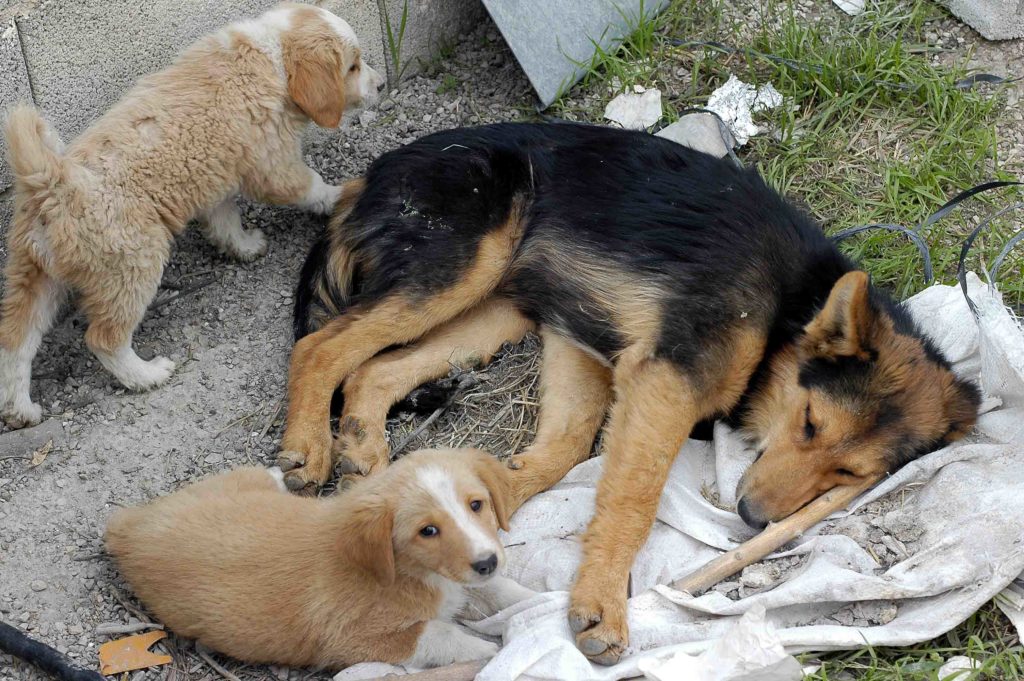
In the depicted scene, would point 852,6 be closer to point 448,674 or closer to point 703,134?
point 703,134

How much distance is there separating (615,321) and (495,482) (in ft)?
3.76

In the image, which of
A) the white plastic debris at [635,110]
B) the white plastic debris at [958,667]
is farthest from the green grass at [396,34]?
the white plastic debris at [958,667]

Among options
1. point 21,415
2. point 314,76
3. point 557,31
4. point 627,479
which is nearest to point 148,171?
point 314,76

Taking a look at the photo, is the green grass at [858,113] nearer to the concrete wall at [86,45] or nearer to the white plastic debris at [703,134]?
the white plastic debris at [703,134]

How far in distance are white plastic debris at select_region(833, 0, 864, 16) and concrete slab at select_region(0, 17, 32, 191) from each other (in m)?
4.51

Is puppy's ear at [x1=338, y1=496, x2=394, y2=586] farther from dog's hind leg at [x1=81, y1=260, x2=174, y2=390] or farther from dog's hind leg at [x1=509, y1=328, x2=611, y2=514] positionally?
dog's hind leg at [x1=81, y1=260, x2=174, y2=390]

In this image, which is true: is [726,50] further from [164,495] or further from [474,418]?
[164,495]

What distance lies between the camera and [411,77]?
6.35 meters

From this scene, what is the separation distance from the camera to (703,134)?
225 inches

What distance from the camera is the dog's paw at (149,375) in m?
4.66

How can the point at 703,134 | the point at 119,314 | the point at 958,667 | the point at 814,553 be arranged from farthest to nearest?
the point at 703,134 < the point at 119,314 < the point at 814,553 < the point at 958,667

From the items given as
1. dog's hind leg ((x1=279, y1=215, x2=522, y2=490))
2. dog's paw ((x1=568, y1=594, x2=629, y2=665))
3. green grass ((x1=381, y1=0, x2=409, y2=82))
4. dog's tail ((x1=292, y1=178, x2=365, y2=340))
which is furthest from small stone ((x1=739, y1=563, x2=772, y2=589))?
green grass ((x1=381, y1=0, x2=409, y2=82))

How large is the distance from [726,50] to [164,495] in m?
4.02

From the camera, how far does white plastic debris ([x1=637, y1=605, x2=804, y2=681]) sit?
342cm
